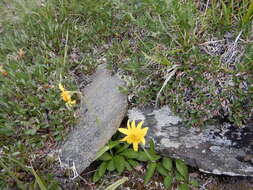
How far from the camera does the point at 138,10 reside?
302 centimetres

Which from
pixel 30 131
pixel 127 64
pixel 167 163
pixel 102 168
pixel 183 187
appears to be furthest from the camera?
pixel 127 64

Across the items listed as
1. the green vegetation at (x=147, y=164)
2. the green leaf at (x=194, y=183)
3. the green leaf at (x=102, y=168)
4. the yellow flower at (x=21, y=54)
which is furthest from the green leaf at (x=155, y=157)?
the yellow flower at (x=21, y=54)

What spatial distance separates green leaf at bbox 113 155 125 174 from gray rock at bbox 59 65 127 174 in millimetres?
184

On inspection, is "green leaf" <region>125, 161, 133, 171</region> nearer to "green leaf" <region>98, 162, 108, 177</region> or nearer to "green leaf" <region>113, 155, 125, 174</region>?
"green leaf" <region>113, 155, 125, 174</region>

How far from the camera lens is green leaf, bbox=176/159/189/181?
2.24 m

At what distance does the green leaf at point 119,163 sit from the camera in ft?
7.70

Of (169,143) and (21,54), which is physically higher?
(21,54)

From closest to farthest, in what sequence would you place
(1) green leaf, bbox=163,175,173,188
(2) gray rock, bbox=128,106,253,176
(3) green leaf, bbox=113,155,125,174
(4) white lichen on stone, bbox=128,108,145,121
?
(2) gray rock, bbox=128,106,253,176, (1) green leaf, bbox=163,175,173,188, (3) green leaf, bbox=113,155,125,174, (4) white lichen on stone, bbox=128,108,145,121

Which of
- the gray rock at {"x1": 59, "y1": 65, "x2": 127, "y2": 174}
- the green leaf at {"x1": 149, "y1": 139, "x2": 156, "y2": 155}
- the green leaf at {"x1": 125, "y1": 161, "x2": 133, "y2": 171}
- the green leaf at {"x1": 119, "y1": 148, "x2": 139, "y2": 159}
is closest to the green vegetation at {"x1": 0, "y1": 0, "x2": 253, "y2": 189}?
the gray rock at {"x1": 59, "y1": 65, "x2": 127, "y2": 174}

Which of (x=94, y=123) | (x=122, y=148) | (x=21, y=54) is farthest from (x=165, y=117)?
(x=21, y=54)

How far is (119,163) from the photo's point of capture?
237 cm

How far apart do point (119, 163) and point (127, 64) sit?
1.00m

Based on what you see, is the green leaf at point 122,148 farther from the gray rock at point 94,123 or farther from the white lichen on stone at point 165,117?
the white lichen on stone at point 165,117

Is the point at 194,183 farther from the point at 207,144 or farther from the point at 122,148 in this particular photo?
the point at 122,148
